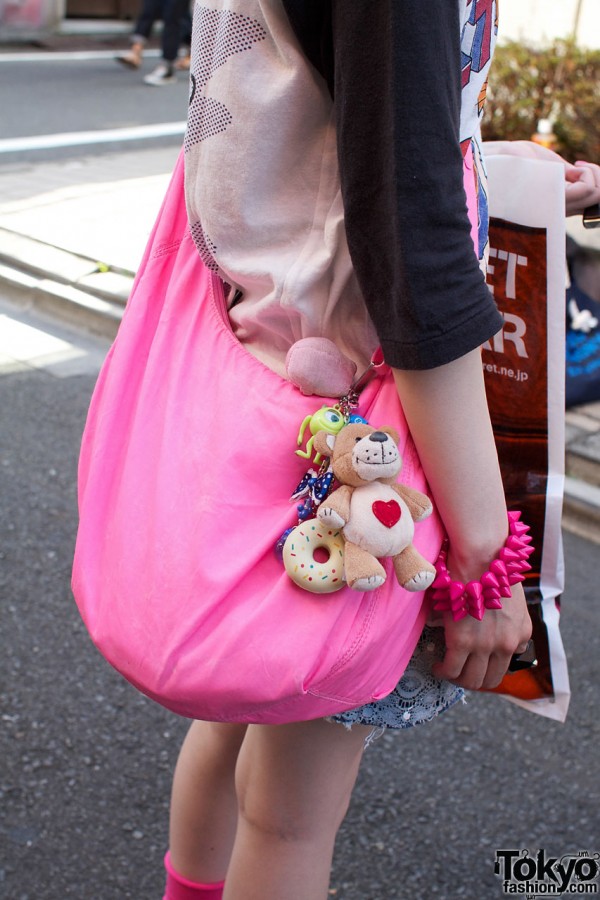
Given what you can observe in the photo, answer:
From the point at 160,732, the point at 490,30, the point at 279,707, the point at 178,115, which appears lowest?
the point at 178,115

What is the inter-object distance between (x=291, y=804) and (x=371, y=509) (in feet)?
1.58

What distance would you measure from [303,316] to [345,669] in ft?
1.22

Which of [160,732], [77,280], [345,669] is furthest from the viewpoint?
[77,280]

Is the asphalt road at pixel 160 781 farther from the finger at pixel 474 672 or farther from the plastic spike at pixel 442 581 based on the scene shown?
the plastic spike at pixel 442 581

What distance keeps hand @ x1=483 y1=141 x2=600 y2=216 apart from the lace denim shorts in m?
0.69

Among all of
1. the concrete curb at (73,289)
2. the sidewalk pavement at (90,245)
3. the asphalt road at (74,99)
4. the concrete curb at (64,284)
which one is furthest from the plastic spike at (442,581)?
the asphalt road at (74,99)

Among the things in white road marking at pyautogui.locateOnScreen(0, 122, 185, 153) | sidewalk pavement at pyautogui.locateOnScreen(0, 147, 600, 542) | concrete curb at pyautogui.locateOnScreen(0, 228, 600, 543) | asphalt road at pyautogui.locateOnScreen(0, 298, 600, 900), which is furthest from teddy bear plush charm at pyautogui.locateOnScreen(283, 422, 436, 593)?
white road marking at pyautogui.locateOnScreen(0, 122, 185, 153)

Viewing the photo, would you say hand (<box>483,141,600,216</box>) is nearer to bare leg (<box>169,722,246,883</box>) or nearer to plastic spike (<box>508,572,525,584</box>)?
plastic spike (<box>508,572,525,584</box>)

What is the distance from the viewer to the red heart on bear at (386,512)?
3.35 feet

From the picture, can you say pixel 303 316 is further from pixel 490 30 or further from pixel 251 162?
pixel 490 30

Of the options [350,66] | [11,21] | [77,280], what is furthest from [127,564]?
[11,21]

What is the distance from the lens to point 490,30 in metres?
1.10

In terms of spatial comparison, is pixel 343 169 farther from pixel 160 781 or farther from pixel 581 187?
pixel 160 781

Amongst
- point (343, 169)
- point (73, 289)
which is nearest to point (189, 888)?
point (343, 169)
